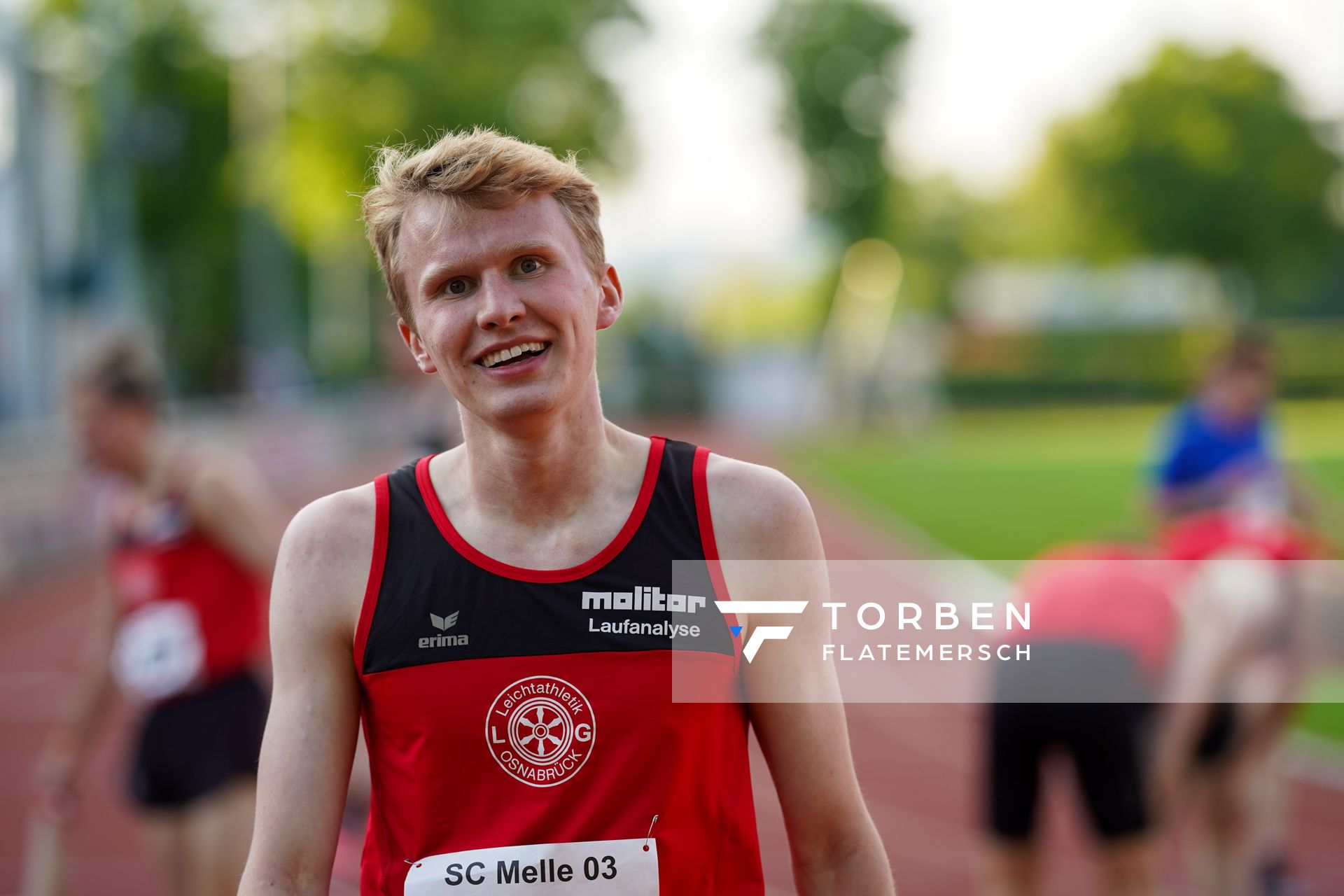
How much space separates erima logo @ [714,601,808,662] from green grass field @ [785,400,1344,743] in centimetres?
305

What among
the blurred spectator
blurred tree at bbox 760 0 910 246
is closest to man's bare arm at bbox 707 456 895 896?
the blurred spectator

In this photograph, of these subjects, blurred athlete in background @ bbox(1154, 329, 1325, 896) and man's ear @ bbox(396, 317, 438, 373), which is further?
blurred athlete in background @ bbox(1154, 329, 1325, 896)

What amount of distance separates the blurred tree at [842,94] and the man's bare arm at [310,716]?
60.9 metres

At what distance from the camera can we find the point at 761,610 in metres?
1.92

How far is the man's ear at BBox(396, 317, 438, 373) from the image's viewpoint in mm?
2037

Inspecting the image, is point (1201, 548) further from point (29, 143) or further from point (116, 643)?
point (29, 143)

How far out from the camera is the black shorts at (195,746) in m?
4.24

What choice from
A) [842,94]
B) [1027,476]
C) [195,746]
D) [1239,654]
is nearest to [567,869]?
[195,746]

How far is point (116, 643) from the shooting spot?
14.6 ft

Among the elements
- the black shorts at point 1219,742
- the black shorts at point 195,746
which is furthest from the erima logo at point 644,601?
the black shorts at point 1219,742

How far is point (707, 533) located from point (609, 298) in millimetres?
444

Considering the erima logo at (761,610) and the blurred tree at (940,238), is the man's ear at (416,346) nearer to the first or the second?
the erima logo at (761,610)

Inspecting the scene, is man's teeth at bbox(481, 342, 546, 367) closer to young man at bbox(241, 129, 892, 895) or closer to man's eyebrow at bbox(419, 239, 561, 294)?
young man at bbox(241, 129, 892, 895)

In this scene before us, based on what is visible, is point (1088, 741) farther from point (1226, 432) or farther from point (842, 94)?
point (842, 94)
